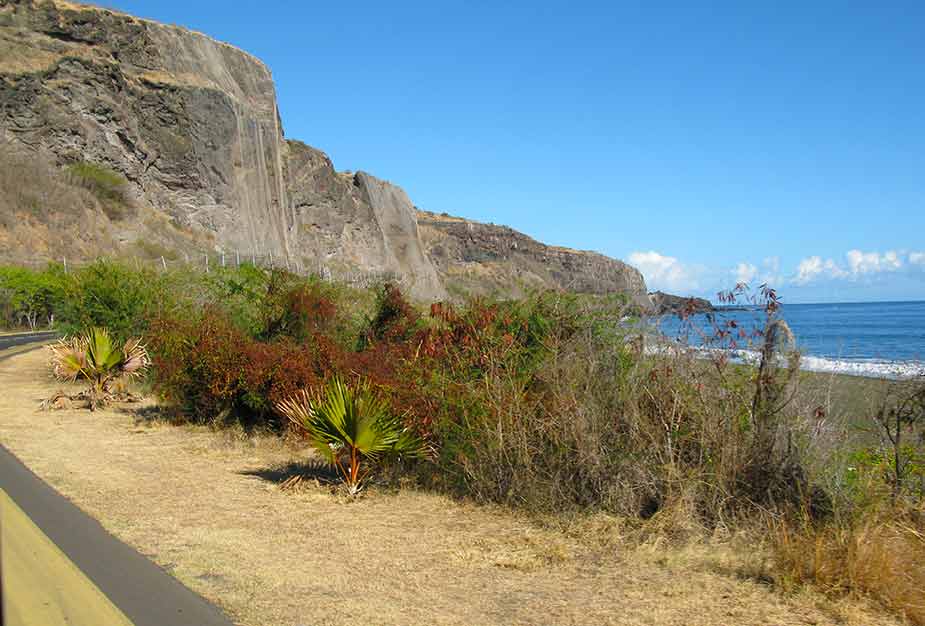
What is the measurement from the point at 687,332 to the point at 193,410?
9015 millimetres

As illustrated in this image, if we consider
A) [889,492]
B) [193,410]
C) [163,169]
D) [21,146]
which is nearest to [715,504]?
[889,492]

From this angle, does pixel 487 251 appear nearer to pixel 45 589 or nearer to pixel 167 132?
pixel 167 132

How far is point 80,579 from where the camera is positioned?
19.3 feet

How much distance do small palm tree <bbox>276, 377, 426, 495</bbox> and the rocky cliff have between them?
34410 millimetres

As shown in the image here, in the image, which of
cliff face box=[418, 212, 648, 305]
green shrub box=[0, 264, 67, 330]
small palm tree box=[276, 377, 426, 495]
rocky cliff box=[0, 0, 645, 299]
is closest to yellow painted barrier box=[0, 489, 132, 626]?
small palm tree box=[276, 377, 426, 495]

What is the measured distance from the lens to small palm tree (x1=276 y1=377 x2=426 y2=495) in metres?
9.21

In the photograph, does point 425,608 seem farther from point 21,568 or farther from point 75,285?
point 75,285

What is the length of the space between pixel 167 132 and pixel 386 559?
5250cm

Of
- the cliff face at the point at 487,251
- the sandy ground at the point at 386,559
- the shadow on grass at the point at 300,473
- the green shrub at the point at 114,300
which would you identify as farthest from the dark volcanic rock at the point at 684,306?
the cliff face at the point at 487,251

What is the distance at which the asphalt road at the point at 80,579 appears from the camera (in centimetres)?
525

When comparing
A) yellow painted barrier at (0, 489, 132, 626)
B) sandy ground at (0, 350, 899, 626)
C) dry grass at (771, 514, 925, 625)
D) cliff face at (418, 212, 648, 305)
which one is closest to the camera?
yellow painted barrier at (0, 489, 132, 626)

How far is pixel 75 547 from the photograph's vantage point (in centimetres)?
675

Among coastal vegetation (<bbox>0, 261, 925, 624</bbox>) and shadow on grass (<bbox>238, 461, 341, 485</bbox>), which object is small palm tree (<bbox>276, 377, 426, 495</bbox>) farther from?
shadow on grass (<bbox>238, 461, 341, 485</bbox>)

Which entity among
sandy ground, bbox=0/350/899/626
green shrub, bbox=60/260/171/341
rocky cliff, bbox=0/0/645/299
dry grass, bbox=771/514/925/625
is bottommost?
sandy ground, bbox=0/350/899/626
